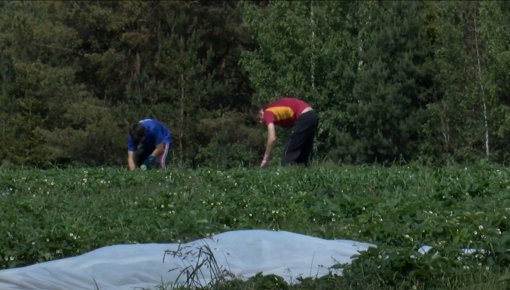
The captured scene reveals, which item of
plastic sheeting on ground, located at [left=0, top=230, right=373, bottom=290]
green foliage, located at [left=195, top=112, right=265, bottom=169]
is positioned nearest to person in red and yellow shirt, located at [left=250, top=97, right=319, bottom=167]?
plastic sheeting on ground, located at [left=0, top=230, right=373, bottom=290]

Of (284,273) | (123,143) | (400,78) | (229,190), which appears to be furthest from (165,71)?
(284,273)

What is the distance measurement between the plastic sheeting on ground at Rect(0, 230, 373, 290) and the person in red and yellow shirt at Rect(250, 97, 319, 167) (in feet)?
25.0

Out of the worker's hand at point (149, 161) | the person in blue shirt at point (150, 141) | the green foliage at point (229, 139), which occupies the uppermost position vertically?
the person in blue shirt at point (150, 141)

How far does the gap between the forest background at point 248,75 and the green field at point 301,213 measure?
2130cm

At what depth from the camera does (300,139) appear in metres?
15.6

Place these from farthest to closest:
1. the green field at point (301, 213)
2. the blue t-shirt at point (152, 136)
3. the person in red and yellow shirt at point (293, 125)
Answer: the blue t-shirt at point (152, 136)
the person in red and yellow shirt at point (293, 125)
the green field at point (301, 213)

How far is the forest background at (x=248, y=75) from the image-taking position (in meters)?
35.6

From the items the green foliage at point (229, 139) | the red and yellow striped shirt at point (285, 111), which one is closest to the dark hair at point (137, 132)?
the red and yellow striped shirt at point (285, 111)

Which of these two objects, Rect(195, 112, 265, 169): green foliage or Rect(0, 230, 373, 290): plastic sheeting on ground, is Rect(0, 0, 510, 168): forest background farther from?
Rect(0, 230, 373, 290): plastic sheeting on ground

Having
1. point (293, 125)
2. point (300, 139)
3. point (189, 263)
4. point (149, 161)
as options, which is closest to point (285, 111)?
point (293, 125)

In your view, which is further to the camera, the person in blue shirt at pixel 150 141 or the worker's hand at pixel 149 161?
the worker's hand at pixel 149 161

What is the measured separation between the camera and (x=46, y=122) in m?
40.5

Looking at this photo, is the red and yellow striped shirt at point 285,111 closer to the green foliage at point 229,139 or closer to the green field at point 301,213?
the green field at point 301,213

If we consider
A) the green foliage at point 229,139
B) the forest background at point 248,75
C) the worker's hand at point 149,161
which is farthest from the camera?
the green foliage at point 229,139
